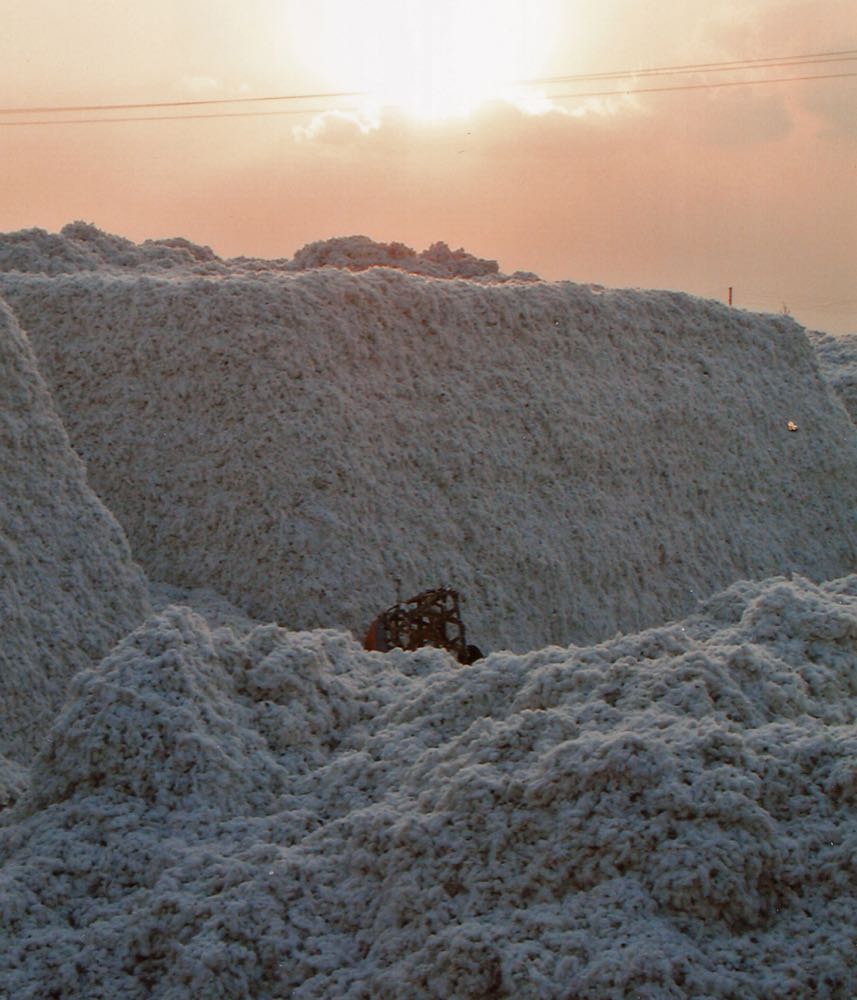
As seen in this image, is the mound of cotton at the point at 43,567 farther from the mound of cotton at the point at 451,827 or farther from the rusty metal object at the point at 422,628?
the mound of cotton at the point at 451,827

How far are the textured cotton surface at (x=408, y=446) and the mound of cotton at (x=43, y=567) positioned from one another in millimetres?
1350

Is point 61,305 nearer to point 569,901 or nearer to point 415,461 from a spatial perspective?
point 415,461

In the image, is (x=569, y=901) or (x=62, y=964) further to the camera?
(x=62, y=964)

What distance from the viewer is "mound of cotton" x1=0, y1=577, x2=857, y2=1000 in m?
2.51

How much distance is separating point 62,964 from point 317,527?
4.50 m

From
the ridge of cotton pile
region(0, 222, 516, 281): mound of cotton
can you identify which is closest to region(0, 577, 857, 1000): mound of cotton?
the ridge of cotton pile

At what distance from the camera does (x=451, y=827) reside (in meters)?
2.84

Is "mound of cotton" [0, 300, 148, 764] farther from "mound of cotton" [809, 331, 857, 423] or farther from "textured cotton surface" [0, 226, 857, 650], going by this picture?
"mound of cotton" [809, 331, 857, 423]

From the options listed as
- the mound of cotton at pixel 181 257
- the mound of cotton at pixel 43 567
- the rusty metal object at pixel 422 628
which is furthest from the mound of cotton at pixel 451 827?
the mound of cotton at pixel 181 257

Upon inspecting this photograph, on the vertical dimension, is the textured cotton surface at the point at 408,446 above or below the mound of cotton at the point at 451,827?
above

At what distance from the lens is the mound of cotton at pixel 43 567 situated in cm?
514

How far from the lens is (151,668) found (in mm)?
3559

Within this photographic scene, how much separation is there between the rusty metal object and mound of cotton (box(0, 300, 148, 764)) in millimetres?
1238

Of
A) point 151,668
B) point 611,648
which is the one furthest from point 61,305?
point 611,648
